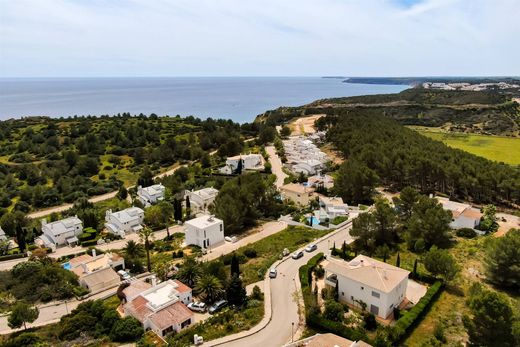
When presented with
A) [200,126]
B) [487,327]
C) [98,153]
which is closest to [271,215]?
[487,327]

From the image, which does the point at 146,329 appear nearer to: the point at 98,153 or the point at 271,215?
the point at 271,215

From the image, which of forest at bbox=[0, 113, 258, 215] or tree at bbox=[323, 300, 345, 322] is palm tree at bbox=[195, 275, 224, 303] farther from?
forest at bbox=[0, 113, 258, 215]

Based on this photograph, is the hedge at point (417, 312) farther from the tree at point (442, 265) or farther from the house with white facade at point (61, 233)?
the house with white facade at point (61, 233)

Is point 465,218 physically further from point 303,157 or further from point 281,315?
point 303,157

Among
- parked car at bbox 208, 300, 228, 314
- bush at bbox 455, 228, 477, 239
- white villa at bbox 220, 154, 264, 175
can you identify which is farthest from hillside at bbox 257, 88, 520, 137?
parked car at bbox 208, 300, 228, 314

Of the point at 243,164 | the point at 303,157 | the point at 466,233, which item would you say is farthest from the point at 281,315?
the point at 303,157
